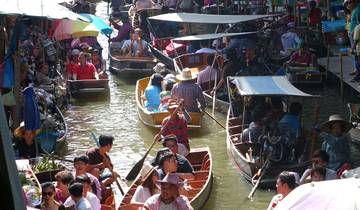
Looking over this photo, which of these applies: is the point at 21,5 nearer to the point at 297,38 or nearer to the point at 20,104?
the point at 20,104

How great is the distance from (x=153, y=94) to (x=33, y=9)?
601 centimetres

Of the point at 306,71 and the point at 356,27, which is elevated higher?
the point at 356,27

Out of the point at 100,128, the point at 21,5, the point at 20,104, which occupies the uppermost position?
the point at 21,5

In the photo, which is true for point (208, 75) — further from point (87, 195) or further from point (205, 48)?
point (87, 195)

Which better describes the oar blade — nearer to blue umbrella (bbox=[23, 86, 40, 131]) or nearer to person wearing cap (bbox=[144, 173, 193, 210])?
blue umbrella (bbox=[23, 86, 40, 131])

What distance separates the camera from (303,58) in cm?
1845

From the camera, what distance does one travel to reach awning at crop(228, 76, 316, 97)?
12.0 metres

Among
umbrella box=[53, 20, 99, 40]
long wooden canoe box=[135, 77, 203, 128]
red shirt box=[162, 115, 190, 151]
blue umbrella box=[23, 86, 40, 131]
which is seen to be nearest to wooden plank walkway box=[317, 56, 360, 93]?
long wooden canoe box=[135, 77, 203, 128]

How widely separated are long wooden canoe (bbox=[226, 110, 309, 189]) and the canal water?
18 centimetres

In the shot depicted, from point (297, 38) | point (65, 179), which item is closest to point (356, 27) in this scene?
point (297, 38)

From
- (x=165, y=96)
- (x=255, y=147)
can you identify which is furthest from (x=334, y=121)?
(x=165, y=96)

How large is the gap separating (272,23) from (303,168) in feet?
37.3

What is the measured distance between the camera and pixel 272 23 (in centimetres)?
2177

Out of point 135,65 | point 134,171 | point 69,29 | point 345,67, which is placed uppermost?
point 69,29
